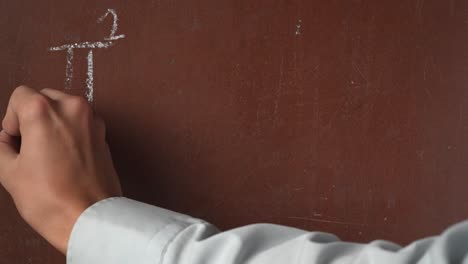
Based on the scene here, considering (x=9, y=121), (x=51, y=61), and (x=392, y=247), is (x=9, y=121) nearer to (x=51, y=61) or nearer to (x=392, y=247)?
(x=51, y=61)

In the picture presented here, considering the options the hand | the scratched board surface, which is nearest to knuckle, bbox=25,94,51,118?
the hand

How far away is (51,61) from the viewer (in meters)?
0.70

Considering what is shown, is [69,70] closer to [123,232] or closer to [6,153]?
[6,153]

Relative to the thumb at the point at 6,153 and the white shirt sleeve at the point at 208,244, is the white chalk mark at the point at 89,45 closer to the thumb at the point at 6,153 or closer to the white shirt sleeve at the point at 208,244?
the thumb at the point at 6,153

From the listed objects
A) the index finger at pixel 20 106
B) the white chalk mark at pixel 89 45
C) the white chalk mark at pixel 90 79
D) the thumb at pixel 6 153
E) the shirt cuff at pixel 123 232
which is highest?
the white chalk mark at pixel 89 45

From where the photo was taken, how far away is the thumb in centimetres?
60

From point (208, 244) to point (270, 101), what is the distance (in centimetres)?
29

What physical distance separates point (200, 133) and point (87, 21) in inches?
9.0

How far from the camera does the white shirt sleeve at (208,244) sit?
1.15 feet

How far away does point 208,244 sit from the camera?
0.39 metres

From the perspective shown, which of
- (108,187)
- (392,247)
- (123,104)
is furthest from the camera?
(123,104)

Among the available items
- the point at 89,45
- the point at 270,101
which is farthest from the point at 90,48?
the point at 270,101

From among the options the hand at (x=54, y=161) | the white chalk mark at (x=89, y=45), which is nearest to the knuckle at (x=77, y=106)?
the hand at (x=54, y=161)

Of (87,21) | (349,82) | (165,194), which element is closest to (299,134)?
(349,82)
